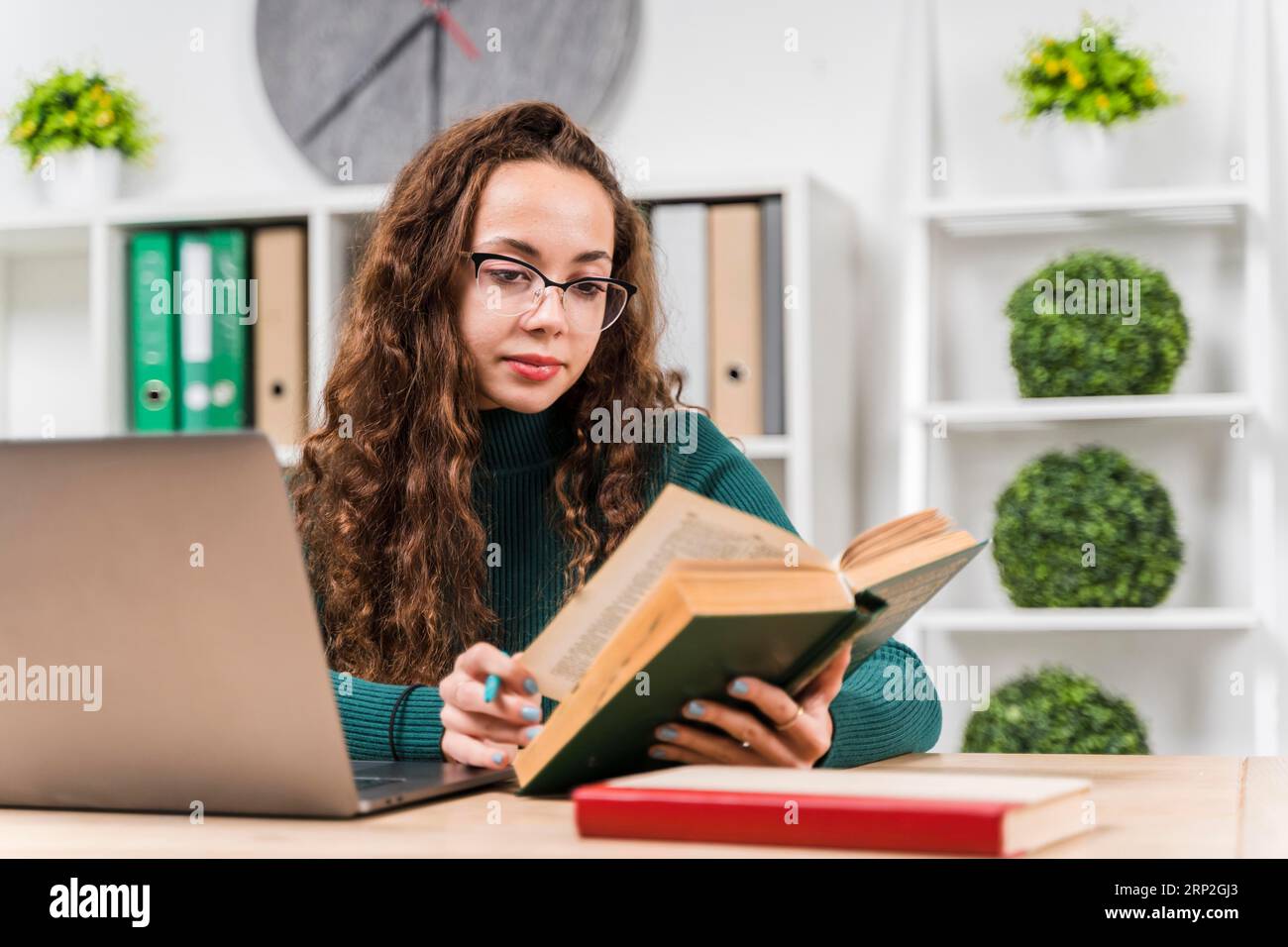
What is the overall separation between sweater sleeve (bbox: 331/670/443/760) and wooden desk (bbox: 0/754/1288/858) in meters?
0.19

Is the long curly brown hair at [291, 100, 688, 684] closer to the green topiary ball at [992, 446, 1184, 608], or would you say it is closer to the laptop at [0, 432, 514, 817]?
the laptop at [0, 432, 514, 817]

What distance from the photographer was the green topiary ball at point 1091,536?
6.75 feet

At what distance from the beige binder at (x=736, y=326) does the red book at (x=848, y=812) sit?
1.45m

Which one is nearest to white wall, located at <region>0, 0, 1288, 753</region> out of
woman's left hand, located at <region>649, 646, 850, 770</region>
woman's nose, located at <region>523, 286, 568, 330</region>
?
woman's nose, located at <region>523, 286, 568, 330</region>

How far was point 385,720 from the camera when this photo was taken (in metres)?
1.15

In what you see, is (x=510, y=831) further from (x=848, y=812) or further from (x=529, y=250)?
(x=529, y=250)

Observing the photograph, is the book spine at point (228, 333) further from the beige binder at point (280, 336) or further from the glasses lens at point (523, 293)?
the glasses lens at point (523, 293)

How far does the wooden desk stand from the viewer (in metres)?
0.66

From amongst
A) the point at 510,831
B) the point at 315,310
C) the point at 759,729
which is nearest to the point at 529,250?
the point at 759,729

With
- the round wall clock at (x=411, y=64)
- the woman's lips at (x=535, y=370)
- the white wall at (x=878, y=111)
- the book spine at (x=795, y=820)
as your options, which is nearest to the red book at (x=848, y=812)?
the book spine at (x=795, y=820)

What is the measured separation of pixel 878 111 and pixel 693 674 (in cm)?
176

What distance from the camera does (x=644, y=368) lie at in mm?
1641
